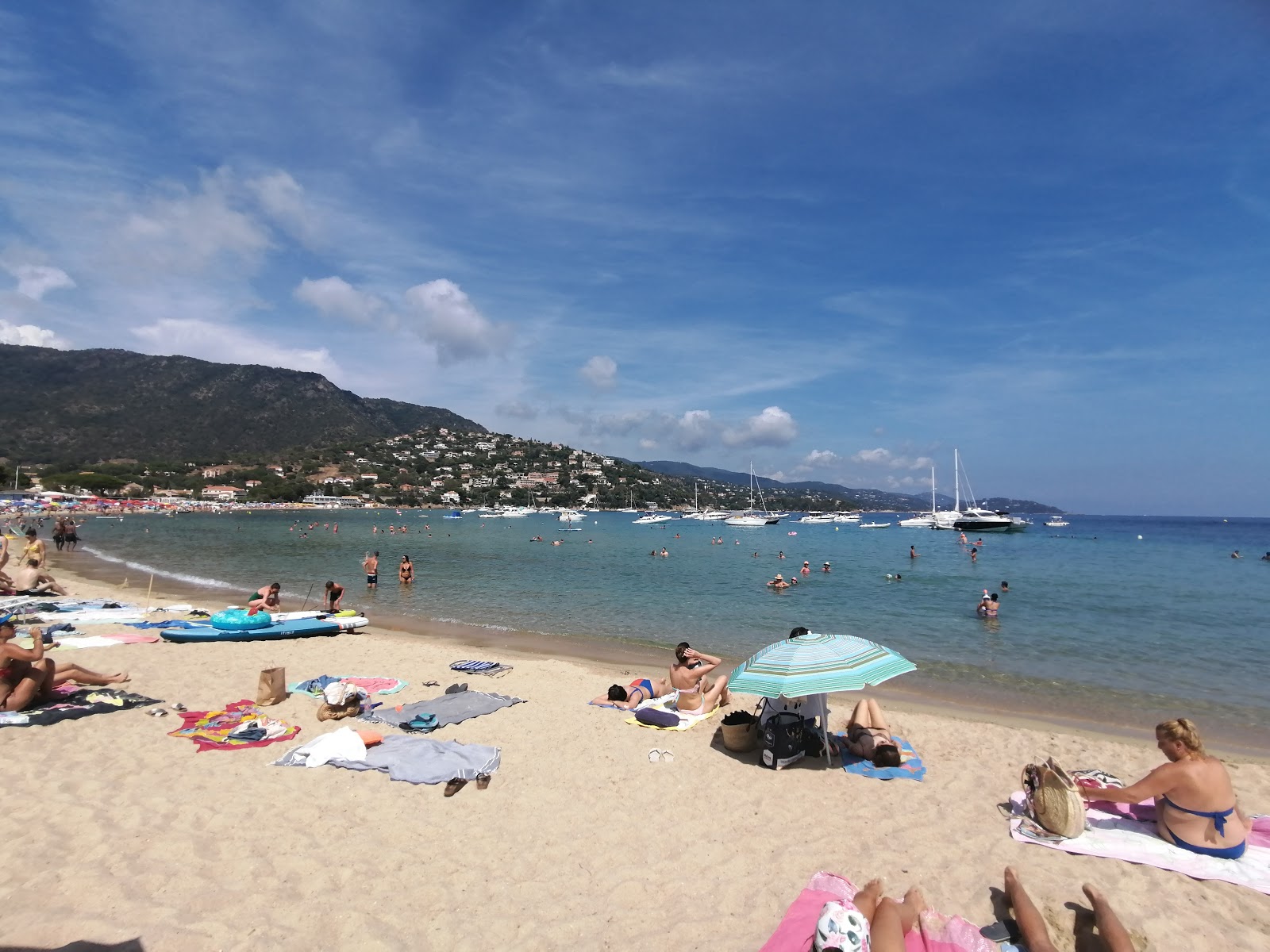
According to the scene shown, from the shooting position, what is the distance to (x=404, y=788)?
6027 mm

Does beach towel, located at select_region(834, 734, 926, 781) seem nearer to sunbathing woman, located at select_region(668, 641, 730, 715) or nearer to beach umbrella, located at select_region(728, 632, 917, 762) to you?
beach umbrella, located at select_region(728, 632, 917, 762)

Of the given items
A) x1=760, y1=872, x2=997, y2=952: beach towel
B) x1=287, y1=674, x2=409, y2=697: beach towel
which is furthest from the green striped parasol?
x1=287, y1=674, x2=409, y2=697: beach towel

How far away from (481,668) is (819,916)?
7.94 metres

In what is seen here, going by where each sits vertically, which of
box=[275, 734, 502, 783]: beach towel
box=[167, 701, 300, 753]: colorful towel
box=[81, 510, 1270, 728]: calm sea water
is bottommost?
box=[81, 510, 1270, 728]: calm sea water

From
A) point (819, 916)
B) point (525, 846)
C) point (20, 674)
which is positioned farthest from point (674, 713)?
point (20, 674)

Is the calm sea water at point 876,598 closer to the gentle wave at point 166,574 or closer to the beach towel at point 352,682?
the gentle wave at point 166,574

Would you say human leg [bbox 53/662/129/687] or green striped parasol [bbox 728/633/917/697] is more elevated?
green striped parasol [bbox 728/633/917/697]

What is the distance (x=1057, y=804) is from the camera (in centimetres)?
527

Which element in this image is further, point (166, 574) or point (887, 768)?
point (166, 574)

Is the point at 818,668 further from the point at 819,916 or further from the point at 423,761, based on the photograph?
the point at 423,761

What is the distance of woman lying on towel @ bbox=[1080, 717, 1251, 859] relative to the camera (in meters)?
4.84

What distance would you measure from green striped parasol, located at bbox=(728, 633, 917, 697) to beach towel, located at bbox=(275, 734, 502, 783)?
2698mm

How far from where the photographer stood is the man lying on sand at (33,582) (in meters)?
17.1

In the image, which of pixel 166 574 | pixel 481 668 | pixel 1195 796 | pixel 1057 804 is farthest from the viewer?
pixel 166 574
